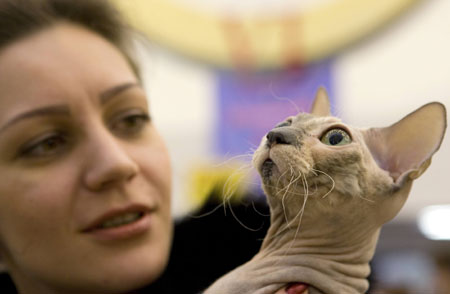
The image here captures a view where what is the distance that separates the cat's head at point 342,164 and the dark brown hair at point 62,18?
345 mm

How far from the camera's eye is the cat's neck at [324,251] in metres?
0.31

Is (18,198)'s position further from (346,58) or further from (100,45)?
(346,58)

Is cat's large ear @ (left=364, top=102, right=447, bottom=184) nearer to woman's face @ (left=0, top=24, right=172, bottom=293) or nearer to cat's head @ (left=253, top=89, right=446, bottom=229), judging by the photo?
cat's head @ (left=253, top=89, right=446, bottom=229)

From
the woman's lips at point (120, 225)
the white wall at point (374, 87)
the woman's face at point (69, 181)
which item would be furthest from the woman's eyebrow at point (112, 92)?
the white wall at point (374, 87)

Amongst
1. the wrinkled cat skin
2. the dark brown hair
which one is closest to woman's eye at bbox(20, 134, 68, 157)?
the dark brown hair

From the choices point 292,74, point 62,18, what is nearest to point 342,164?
point 62,18

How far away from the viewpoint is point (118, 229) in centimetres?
46

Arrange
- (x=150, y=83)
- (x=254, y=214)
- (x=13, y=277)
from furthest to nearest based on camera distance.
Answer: (x=150, y=83) < (x=13, y=277) < (x=254, y=214)

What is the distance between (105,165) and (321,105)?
0.21m

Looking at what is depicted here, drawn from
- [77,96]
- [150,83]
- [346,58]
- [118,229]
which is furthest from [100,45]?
[150,83]

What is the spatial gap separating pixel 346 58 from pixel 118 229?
1.96 feet

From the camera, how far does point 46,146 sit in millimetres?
477

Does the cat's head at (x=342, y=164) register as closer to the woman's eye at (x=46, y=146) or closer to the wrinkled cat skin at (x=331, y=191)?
the wrinkled cat skin at (x=331, y=191)

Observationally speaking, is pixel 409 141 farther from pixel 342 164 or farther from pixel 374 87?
pixel 374 87
